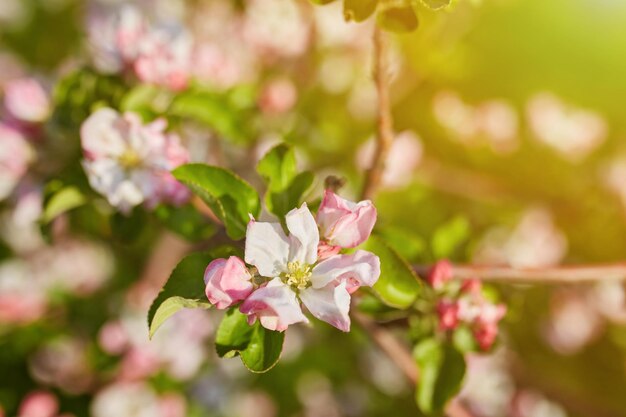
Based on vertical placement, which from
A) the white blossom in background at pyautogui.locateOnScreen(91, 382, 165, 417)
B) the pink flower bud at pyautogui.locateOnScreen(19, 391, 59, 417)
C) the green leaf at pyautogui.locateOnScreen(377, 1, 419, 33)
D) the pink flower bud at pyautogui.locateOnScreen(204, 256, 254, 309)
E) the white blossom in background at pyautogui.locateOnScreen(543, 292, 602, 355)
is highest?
the green leaf at pyautogui.locateOnScreen(377, 1, 419, 33)

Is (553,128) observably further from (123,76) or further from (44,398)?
(44,398)

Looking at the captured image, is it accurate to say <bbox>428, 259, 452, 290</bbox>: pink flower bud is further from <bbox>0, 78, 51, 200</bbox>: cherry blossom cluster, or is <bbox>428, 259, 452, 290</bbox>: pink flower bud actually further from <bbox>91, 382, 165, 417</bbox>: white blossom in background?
<bbox>91, 382, 165, 417</bbox>: white blossom in background

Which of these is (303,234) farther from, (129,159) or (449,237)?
(449,237)

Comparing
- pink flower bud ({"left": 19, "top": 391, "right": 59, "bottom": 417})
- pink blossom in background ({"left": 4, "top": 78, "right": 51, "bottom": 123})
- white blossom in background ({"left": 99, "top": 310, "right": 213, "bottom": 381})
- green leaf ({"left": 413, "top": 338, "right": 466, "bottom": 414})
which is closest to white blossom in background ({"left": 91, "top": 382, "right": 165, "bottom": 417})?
white blossom in background ({"left": 99, "top": 310, "right": 213, "bottom": 381})

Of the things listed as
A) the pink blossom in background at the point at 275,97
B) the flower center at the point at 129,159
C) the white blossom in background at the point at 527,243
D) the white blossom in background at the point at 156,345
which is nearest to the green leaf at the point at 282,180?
the flower center at the point at 129,159

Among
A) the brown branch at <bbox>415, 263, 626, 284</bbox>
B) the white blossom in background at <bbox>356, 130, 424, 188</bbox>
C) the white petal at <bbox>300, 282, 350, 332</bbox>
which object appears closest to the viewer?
the white petal at <bbox>300, 282, 350, 332</bbox>

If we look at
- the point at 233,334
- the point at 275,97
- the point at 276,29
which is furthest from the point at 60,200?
the point at 276,29

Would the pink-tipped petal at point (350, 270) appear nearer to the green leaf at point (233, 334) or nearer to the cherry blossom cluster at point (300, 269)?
the cherry blossom cluster at point (300, 269)
